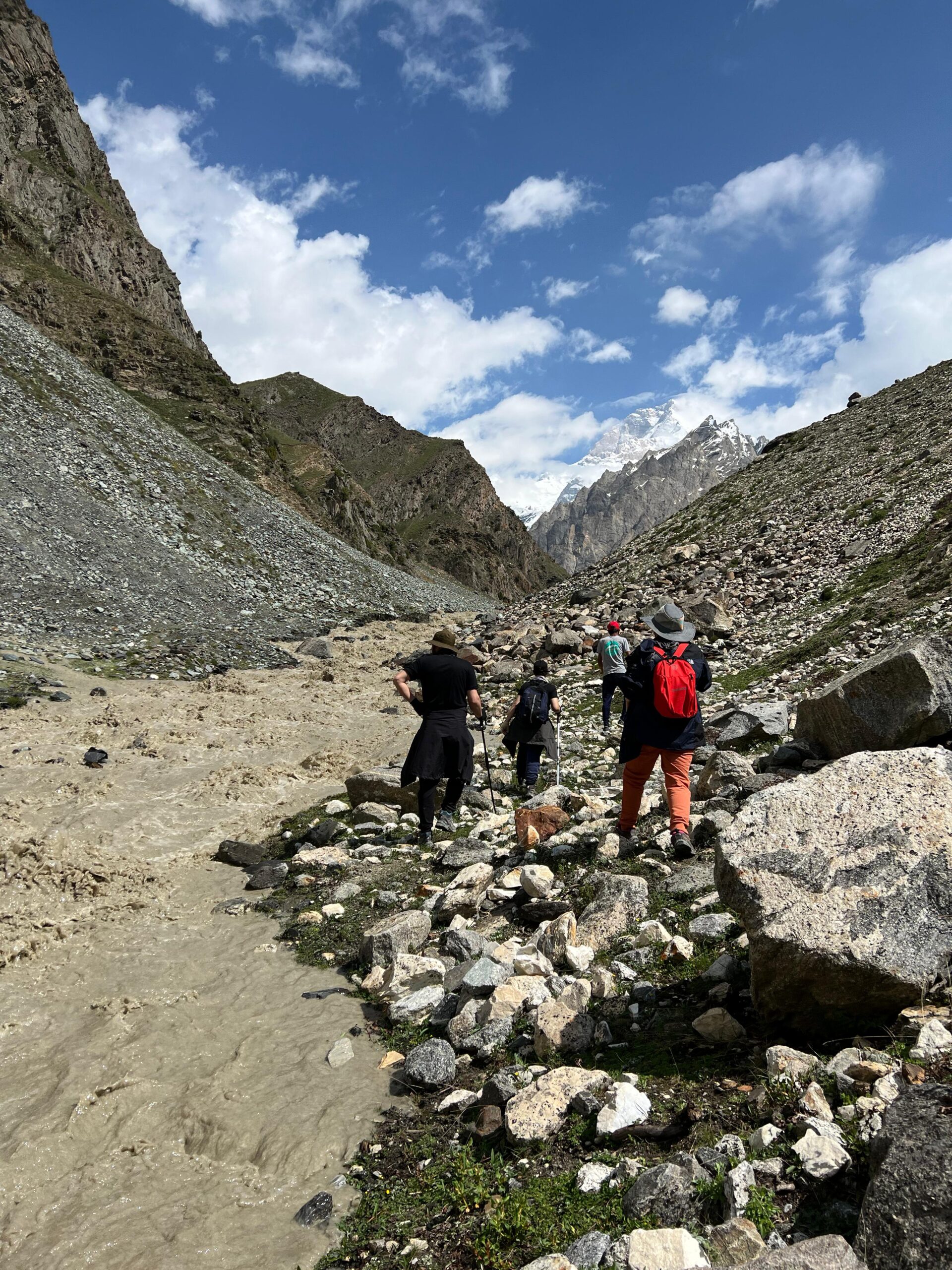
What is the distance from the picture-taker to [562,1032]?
4.51 m

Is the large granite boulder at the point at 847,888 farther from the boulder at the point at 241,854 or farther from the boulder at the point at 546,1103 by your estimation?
the boulder at the point at 241,854

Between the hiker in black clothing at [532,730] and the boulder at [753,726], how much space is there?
2.56 meters

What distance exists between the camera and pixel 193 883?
848 cm

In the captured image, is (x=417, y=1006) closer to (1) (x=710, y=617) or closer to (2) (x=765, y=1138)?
(2) (x=765, y=1138)

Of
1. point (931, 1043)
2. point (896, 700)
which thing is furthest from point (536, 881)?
point (896, 700)

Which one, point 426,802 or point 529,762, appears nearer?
point 426,802

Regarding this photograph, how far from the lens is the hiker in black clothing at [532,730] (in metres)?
11.3

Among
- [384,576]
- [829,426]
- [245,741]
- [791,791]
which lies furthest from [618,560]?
[791,791]

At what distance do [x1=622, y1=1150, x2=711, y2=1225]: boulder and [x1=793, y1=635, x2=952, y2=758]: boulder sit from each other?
5106 millimetres

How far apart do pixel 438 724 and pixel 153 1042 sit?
466 centimetres

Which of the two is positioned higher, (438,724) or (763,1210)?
(438,724)

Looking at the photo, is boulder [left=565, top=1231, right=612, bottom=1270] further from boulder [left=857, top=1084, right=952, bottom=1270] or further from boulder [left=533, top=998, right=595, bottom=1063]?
boulder [left=533, top=998, right=595, bottom=1063]

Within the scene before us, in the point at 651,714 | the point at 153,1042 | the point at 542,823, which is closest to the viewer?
the point at 153,1042

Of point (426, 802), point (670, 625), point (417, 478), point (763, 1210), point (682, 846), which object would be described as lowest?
point (763, 1210)
